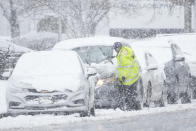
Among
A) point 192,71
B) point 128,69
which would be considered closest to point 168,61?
point 192,71

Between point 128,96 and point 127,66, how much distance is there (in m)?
0.63

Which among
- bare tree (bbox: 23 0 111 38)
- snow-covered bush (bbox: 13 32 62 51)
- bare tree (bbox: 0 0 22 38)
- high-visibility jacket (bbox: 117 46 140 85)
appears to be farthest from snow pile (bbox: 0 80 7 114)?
bare tree (bbox: 0 0 22 38)

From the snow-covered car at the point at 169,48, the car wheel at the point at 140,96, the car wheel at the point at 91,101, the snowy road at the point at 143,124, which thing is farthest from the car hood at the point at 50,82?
the snow-covered car at the point at 169,48

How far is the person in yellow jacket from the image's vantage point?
14.0 m

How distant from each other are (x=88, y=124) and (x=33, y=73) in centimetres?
235

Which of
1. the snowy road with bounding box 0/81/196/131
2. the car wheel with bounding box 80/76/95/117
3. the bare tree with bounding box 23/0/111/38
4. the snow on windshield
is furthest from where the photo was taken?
the bare tree with bounding box 23/0/111/38

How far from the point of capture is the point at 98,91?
46.0ft

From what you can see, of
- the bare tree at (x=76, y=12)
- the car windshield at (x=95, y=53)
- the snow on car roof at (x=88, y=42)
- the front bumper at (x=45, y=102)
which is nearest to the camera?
the front bumper at (x=45, y=102)

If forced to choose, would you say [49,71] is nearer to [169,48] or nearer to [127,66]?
[127,66]

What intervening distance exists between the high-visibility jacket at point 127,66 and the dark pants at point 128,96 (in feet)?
0.34

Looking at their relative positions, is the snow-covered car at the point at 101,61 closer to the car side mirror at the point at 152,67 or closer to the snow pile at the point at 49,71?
the car side mirror at the point at 152,67

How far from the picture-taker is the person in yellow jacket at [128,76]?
46.0ft

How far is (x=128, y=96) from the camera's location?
1413 centimetres

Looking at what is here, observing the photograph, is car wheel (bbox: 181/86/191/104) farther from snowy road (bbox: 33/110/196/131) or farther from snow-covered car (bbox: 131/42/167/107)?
snowy road (bbox: 33/110/196/131)
